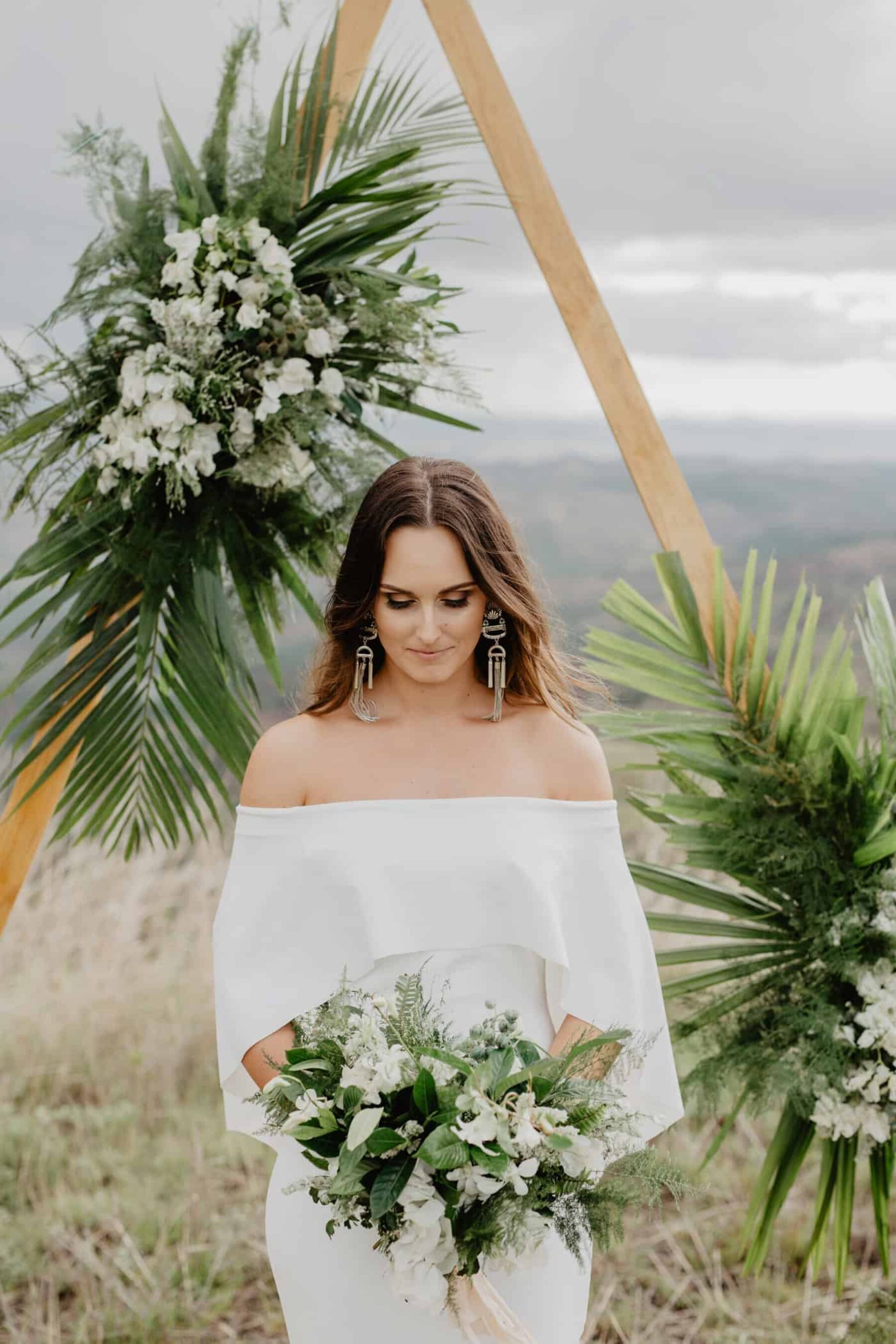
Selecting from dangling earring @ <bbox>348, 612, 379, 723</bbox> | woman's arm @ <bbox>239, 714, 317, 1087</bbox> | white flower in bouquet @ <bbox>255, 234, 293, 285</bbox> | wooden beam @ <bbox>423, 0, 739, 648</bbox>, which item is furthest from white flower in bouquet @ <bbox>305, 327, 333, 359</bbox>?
woman's arm @ <bbox>239, 714, 317, 1087</bbox>

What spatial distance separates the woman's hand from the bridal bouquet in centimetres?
9

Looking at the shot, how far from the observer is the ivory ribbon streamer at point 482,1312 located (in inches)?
63.9

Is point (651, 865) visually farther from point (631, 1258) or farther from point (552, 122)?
point (552, 122)

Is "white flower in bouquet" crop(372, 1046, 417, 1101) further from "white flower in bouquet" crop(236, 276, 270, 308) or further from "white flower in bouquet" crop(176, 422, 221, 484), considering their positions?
"white flower in bouquet" crop(236, 276, 270, 308)

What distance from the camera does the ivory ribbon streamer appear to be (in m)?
1.62

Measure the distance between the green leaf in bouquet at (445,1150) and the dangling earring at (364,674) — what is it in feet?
2.44

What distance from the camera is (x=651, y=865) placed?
2.78 meters

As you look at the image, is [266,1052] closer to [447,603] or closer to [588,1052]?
[588,1052]

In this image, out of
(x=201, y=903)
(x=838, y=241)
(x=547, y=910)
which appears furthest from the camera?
(x=838, y=241)

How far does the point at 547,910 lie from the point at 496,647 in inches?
17.2

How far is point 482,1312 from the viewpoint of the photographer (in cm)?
164

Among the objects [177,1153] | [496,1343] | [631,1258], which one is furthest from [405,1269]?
[177,1153]

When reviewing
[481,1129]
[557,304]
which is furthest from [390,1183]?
[557,304]

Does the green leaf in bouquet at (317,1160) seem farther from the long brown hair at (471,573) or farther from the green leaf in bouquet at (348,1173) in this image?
the long brown hair at (471,573)
